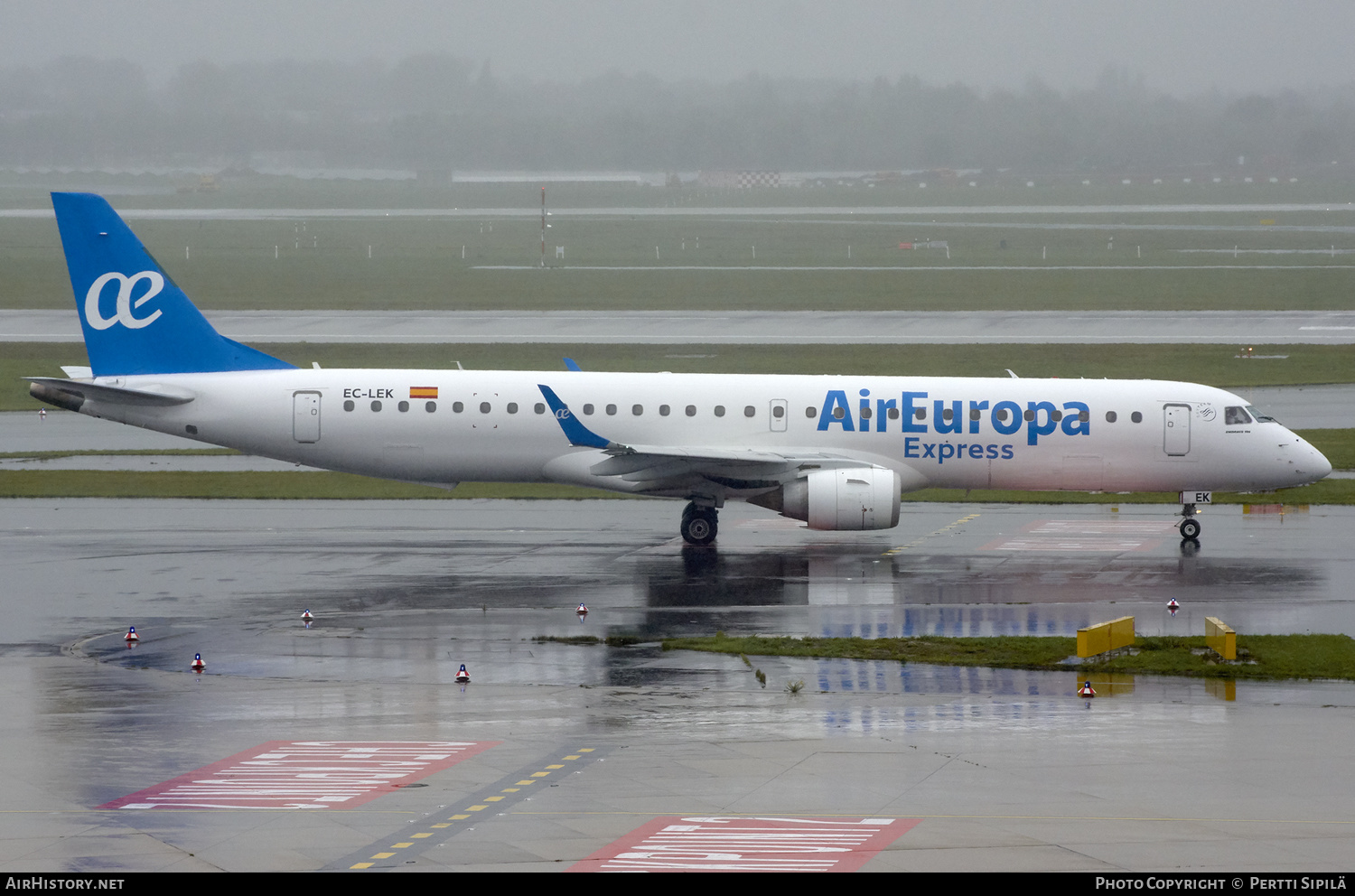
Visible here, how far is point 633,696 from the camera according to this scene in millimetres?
21375

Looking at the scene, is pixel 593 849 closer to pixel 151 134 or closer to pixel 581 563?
pixel 581 563

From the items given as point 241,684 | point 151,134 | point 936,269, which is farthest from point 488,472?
point 151,134

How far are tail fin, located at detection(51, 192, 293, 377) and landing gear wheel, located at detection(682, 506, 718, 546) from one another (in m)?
10.5

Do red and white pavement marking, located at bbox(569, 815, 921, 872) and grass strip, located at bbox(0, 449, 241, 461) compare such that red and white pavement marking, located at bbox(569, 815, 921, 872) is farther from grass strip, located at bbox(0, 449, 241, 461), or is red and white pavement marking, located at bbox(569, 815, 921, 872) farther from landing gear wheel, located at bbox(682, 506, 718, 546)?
grass strip, located at bbox(0, 449, 241, 461)

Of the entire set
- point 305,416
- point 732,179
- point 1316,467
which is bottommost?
point 1316,467

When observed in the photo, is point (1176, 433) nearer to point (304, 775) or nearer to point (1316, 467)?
point (1316, 467)

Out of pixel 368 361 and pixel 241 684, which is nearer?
pixel 241 684

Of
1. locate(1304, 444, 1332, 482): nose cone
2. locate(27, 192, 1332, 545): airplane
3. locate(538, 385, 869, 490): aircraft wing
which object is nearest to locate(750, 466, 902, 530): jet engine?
locate(538, 385, 869, 490): aircraft wing

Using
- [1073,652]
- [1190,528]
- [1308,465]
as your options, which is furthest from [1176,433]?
[1073,652]

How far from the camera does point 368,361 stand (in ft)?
203

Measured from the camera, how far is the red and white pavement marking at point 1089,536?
33.7 metres

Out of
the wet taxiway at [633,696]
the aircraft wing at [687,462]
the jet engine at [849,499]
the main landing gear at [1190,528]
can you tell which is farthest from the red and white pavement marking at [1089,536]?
the aircraft wing at [687,462]

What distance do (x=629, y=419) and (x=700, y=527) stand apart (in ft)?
9.11
